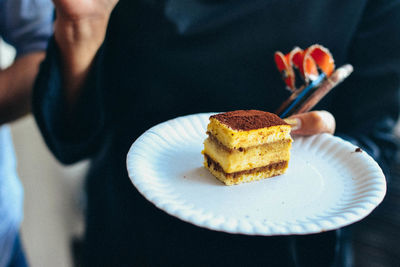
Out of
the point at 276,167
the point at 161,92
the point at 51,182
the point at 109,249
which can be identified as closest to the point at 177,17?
the point at 161,92

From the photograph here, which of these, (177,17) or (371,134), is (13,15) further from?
(371,134)

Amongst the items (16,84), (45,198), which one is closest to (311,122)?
(16,84)

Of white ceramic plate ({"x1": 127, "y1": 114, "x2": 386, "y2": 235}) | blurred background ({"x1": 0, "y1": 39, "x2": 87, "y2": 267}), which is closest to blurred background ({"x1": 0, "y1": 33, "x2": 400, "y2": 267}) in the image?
blurred background ({"x1": 0, "y1": 39, "x2": 87, "y2": 267})

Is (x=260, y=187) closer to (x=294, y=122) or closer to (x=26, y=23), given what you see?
(x=294, y=122)

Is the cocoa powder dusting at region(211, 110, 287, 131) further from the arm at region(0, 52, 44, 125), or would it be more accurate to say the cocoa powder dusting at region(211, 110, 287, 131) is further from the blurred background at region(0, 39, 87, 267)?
the blurred background at region(0, 39, 87, 267)

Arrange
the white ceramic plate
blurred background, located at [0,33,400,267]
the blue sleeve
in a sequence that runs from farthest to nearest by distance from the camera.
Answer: blurred background, located at [0,33,400,267] < the blue sleeve < the white ceramic plate

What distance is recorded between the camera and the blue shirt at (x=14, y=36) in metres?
0.53

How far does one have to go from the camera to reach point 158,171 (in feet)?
1.03

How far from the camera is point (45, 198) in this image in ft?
3.07

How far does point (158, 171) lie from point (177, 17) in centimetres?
17

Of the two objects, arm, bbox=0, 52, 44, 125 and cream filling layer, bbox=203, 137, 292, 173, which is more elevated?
cream filling layer, bbox=203, 137, 292, 173

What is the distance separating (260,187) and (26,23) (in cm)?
46

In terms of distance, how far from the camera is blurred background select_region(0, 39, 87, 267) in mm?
886

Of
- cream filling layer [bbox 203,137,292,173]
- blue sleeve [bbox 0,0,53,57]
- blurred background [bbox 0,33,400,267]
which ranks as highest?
blue sleeve [bbox 0,0,53,57]
